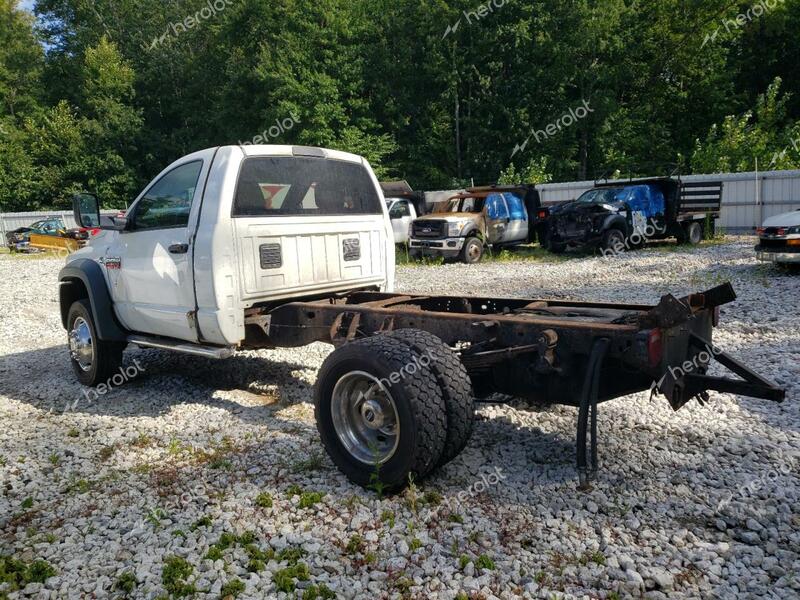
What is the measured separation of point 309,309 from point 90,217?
107 inches

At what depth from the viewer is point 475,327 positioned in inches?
153

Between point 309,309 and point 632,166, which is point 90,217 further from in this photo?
point 632,166

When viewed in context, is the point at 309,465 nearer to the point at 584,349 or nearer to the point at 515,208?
the point at 584,349

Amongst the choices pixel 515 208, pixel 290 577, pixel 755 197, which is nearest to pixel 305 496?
pixel 290 577

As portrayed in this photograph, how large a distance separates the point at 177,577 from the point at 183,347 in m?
2.51

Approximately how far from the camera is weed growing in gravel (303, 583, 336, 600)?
8.95ft

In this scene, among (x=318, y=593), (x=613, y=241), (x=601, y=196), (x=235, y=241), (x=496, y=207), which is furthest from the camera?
(x=496, y=207)

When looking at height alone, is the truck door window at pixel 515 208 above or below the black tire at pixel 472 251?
above

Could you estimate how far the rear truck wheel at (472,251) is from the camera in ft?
54.1

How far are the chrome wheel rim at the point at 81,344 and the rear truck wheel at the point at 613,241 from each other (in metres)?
12.7

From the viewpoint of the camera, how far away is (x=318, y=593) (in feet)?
9.09
